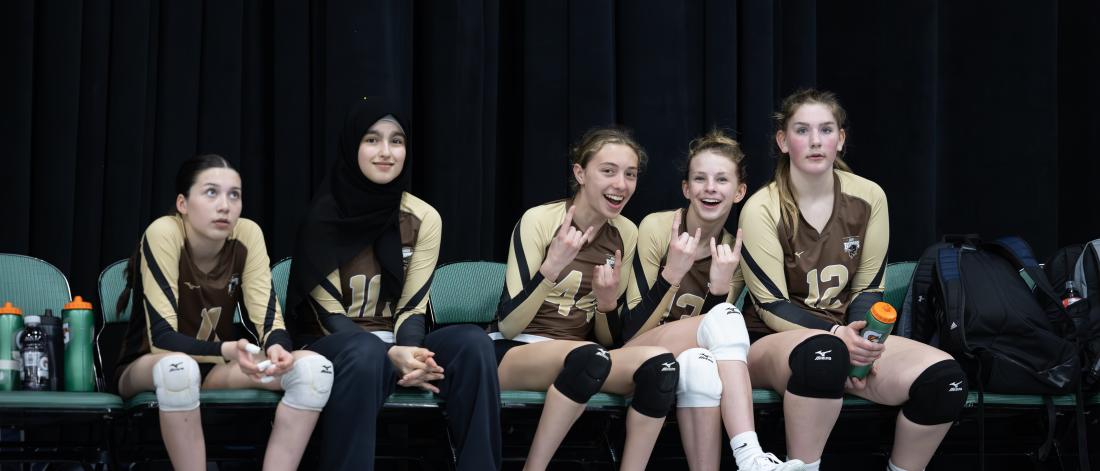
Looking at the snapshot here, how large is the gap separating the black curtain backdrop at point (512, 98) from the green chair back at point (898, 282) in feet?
1.26

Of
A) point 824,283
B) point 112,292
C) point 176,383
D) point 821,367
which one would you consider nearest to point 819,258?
point 824,283

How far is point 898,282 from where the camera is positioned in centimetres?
397

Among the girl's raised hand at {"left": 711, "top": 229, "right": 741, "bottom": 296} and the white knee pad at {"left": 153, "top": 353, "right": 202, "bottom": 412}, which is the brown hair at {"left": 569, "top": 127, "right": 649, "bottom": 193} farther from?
the white knee pad at {"left": 153, "top": 353, "right": 202, "bottom": 412}

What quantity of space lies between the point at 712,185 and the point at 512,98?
3.34 ft

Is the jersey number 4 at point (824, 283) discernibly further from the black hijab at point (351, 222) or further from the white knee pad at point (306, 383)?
the white knee pad at point (306, 383)

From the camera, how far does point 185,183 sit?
3232 mm

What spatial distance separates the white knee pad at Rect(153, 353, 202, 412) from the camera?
9.24 feet

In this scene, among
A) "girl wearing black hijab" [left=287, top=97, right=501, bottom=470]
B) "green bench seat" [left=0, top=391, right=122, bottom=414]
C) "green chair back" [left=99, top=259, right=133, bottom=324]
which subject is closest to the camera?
"green bench seat" [left=0, top=391, right=122, bottom=414]

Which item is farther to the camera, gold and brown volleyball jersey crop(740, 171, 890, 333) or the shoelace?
gold and brown volleyball jersey crop(740, 171, 890, 333)

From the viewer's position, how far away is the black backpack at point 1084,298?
11.2 feet

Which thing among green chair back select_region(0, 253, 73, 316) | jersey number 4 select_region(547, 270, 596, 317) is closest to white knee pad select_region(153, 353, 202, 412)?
green chair back select_region(0, 253, 73, 316)

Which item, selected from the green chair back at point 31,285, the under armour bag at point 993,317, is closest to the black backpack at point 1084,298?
the under armour bag at point 993,317

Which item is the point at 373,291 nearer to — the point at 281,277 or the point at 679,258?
the point at 281,277

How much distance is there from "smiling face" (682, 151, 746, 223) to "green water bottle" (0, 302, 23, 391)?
1.93 metres
